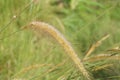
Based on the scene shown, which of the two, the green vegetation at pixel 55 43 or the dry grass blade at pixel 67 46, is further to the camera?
the green vegetation at pixel 55 43

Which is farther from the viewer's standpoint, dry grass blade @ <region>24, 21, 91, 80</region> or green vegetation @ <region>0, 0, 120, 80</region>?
green vegetation @ <region>0, 0, 120, 80</region>

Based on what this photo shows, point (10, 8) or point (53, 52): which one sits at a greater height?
point (10, 8)

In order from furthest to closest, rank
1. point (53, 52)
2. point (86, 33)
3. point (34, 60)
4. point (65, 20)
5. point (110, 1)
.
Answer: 1. point (110, 1)
2. point (65, 20)
3. point (86, 33)
4. point (53, 52)
5. point (34, 60)

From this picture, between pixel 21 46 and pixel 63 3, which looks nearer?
pixel 21 46

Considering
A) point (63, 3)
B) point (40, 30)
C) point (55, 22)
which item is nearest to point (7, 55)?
point (55, 22)

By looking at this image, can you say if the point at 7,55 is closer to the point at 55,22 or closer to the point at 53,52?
the point at 53,52

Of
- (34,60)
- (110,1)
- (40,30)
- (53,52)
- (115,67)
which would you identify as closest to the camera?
(40,30)

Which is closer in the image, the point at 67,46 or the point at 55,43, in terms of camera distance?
the point at 67,46

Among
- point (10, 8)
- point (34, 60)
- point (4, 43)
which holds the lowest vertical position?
point (34, 60)
